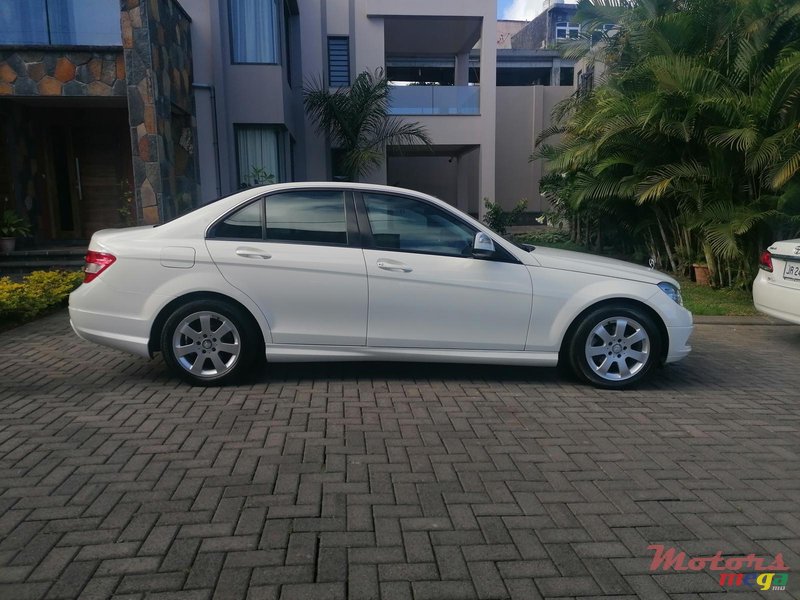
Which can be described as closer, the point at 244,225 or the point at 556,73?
the point at 244,225

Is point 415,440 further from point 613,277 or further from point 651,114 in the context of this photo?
point 651,114

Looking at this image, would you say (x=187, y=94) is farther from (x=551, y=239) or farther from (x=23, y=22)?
(x=551, y=239)

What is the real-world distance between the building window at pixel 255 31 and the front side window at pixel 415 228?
31.2 ft

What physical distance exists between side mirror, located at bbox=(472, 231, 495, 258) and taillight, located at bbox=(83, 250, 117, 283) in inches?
113

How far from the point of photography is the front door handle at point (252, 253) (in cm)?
539

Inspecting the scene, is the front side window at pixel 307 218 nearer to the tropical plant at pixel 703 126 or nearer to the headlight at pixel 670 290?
the headlight at pixel 670 290

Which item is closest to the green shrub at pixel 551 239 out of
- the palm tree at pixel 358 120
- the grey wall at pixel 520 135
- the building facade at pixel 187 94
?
the building facade at pixel 187 94

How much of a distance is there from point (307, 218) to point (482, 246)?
1460 mm

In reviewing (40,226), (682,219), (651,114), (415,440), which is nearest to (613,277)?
(415,440)

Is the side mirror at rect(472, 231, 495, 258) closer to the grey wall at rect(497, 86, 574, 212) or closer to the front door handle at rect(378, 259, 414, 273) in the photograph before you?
the front door handle at rect(378, 259, 414, 273)

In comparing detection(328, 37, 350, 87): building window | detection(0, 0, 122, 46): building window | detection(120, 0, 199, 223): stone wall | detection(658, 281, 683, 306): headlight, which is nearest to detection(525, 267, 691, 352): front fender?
detection(658, 281, 683, 306): headlight

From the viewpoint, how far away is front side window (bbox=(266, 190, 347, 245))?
18.2 feet

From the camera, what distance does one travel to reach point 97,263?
5426mm

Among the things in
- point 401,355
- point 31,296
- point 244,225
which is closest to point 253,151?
point 31,296
